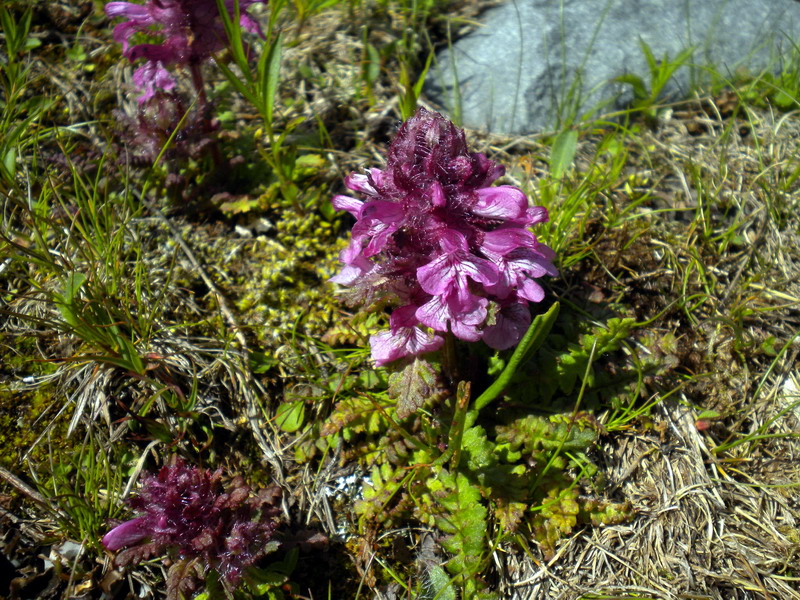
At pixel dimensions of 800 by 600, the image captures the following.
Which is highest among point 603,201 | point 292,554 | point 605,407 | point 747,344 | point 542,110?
point 542,110

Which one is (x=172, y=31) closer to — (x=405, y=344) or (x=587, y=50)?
(x=405, y=344)

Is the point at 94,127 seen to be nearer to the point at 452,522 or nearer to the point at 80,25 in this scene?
the point at 80,25

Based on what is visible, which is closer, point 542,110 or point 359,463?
point 359,463

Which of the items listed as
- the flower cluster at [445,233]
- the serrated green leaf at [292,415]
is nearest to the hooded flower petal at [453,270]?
→ the flower cluster at [445,233]

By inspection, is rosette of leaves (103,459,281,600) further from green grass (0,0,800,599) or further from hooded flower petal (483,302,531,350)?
hooded flower petal (483,302,531,350)

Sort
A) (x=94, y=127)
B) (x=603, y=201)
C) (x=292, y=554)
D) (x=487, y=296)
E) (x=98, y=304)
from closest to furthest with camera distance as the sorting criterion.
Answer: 1. (x=487, y=296)
2. (x=292, y=554)
3. (x=98, y=304)
4. (x=603, y=201)
5. (x=94, y=127)

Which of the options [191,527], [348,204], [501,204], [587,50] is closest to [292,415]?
[191,527]

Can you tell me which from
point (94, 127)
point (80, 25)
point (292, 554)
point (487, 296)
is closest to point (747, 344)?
point (487, 296)
